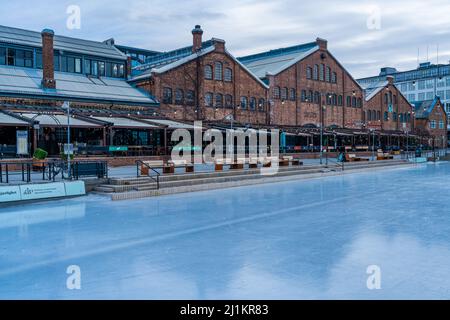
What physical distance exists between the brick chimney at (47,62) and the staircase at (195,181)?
15624 mm

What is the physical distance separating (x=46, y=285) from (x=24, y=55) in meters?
30.6

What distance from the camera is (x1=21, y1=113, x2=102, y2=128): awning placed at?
2431 cm

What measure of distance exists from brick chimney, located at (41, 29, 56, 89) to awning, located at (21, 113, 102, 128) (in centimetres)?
441

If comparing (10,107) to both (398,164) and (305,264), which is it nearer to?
(305,264)

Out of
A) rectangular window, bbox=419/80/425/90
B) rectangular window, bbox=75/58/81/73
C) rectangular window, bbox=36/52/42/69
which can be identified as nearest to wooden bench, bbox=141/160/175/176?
rectangular window, bbox=36/52/42/69

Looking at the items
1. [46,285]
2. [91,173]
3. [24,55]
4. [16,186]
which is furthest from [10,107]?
[46,285]

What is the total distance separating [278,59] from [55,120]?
30434 mm

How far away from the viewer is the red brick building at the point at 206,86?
115 ft

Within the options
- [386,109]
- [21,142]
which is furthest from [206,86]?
[386,109]

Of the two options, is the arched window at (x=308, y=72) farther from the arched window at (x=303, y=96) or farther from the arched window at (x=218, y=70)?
the arched window at (x=218, y=70)

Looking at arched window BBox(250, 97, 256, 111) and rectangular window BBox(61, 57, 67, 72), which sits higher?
rectangular window BBox(61, 57, 67, 72)

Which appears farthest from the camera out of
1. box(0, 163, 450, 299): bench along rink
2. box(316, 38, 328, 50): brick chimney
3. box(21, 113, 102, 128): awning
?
box(316, 38, 328, 50): brick chimney

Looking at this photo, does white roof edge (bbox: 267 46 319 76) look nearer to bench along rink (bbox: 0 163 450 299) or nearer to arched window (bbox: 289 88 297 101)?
arched window (bbox: 289 88 297 101)
